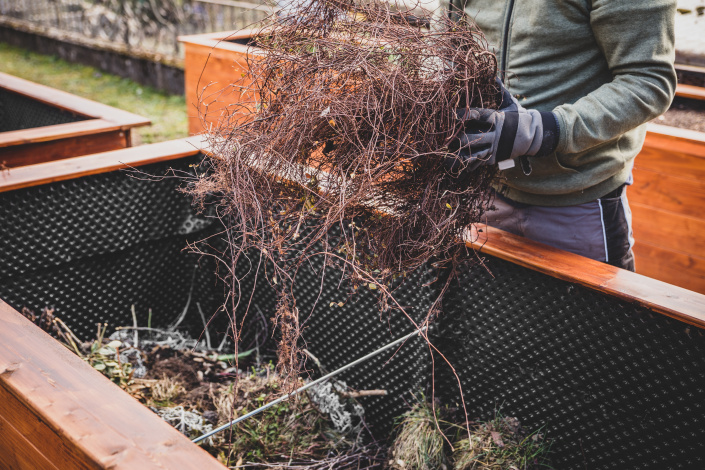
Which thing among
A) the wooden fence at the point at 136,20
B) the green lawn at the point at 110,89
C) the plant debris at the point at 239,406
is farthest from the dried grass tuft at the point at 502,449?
the wooden fence at the point at 136,20

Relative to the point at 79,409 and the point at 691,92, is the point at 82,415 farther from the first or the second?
the point at 691,92

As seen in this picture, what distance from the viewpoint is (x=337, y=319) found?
2.32 m

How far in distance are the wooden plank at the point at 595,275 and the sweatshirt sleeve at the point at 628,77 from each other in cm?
35

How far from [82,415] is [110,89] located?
323 inches

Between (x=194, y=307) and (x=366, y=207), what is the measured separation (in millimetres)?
1619

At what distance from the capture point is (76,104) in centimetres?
328

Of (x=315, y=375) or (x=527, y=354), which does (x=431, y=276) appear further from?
(x=315, y=375)

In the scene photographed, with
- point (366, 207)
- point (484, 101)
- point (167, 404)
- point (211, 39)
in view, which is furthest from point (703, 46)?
point (167, 404)

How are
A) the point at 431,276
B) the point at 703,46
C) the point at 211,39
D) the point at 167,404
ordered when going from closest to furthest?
the point at 431,276 → the point at 167,404 → the point at 211,39 → the point at 703,46

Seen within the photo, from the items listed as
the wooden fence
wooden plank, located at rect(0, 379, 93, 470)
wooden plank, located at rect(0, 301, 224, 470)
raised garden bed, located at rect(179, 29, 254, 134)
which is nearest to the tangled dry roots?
wooden plank, located at rect(0, 301, 224, 470)

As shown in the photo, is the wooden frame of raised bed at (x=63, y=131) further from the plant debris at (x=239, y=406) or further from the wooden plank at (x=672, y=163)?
the wooden plank at (x=672, y=163)

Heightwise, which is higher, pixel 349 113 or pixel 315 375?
pixel 349 113

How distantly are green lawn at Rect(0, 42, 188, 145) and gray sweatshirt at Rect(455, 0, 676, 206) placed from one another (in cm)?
482

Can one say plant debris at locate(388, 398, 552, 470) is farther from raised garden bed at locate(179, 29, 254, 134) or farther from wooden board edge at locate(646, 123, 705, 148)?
raised garden bed at locate(179, 29, 254, 134)
